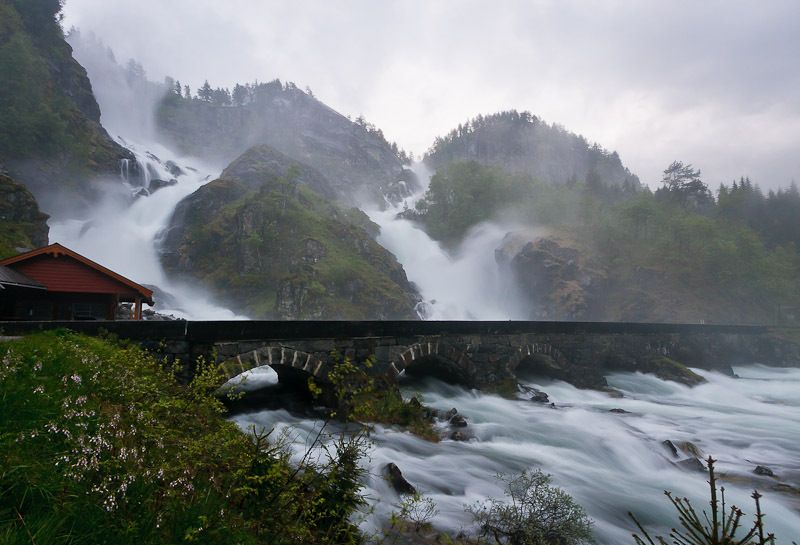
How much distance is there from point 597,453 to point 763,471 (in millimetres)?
3891

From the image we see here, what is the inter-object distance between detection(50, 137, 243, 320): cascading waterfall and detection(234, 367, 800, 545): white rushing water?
28893mm

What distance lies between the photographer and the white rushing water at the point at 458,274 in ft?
182

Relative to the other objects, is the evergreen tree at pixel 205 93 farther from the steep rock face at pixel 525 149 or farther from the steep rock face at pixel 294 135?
the steep rock face at pixel 525 149

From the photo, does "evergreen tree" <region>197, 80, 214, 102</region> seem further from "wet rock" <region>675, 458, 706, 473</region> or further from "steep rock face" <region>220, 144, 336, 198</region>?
"wet rock" <region>675, 458, 706, 473</region>

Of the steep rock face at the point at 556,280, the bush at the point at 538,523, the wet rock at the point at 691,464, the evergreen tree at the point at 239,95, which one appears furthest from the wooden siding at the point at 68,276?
the evergreen tree at the point at 239,95

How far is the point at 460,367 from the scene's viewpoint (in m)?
Answer: 18.1

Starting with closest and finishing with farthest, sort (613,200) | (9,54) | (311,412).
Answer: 1. (311,412)
2. (9,54)
3. (613,200)

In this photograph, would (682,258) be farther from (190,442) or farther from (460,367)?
(190,442)

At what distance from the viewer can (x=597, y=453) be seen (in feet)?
40.2

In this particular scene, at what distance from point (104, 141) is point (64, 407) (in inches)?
2843

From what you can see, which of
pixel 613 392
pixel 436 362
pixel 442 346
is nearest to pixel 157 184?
pixel 436 362

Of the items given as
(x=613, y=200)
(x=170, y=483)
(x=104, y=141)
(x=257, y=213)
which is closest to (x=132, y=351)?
(x=170, y=483)

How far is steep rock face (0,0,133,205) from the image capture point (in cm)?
4878

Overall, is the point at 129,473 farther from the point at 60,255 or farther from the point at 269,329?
the point at 60,255
